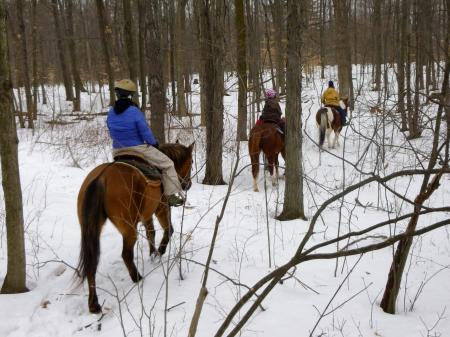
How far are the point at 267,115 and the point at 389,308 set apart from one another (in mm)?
6233

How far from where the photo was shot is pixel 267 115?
934 centimetres

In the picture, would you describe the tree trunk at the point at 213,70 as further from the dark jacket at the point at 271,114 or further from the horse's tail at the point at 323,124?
the horse's tail at the point at 323,124

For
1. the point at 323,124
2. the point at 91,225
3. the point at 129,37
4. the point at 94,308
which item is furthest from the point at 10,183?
the point at 323,124

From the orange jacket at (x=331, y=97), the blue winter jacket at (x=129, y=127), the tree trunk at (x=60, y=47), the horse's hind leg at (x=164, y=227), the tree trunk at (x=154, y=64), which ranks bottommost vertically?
the horse's hind leg at (x=164, y=227)

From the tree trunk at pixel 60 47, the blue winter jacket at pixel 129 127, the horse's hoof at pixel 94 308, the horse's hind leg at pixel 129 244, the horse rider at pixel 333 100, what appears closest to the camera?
the horse's hoof at pixel 94 308

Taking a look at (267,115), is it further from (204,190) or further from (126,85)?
(126,85)

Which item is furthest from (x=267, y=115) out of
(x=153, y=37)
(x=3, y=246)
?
(x=3, y=246)

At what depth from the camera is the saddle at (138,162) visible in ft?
15.4

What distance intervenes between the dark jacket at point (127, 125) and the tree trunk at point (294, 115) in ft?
6.82

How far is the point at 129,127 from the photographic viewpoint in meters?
4.81

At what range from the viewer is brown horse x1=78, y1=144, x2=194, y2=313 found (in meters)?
4.14

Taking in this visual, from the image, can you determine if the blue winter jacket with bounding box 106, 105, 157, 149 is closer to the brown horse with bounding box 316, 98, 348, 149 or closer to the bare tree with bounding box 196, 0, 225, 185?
the bare tree with bounding box 196, 0, 225, 185

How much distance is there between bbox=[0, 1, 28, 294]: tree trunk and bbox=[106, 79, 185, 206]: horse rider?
110 cm

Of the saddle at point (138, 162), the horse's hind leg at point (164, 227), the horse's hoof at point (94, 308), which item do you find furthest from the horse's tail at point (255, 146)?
the horse's hoof at point (94, 308)
